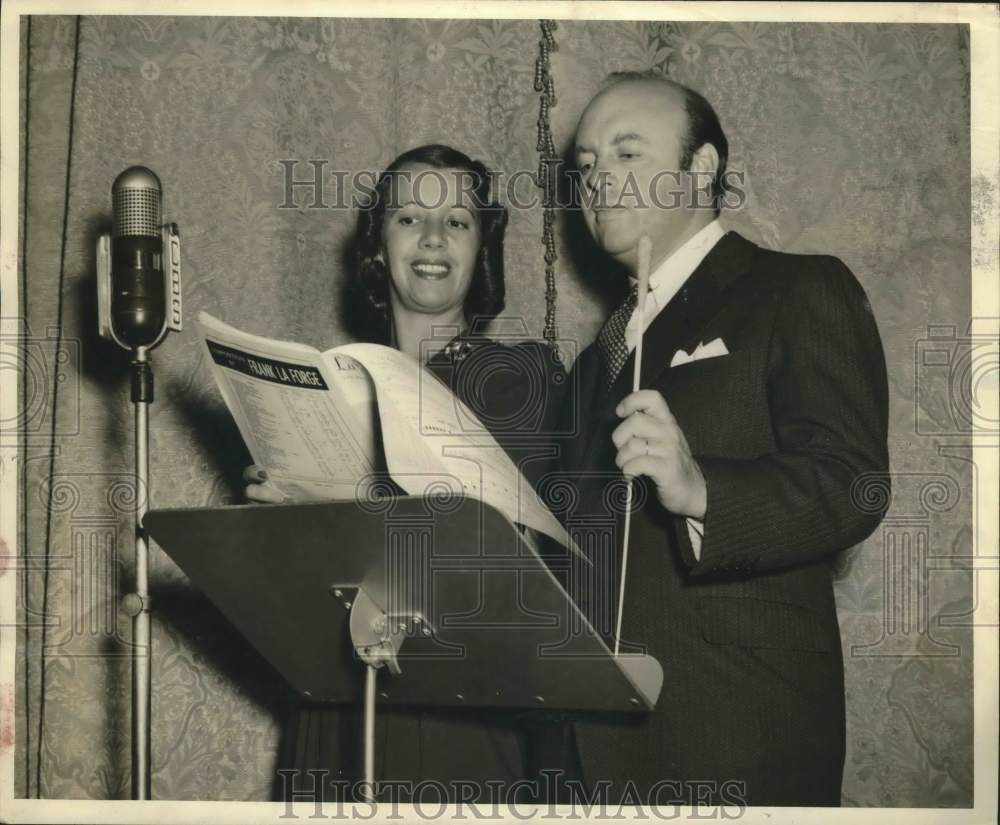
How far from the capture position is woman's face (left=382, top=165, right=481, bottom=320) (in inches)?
94.5

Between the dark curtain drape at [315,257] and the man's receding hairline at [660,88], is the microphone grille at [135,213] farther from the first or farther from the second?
the man's receding hairline at [660,88]

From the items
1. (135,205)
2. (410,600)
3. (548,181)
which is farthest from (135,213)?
(410,600)

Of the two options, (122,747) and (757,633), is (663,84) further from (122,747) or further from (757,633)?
(122,747)

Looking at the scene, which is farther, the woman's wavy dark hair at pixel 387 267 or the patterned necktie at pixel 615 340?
the woman's wavy dark hair at pixel 387 267

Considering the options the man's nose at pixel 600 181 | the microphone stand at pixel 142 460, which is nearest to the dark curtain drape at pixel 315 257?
the man's nose at pixel 600 181

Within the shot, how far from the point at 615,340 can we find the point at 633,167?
0.96ft

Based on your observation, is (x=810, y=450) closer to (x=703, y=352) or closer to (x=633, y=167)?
(x=703, y=352)

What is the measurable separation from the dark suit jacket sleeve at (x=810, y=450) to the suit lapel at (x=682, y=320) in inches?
4.0

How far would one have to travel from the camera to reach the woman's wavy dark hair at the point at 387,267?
242cm

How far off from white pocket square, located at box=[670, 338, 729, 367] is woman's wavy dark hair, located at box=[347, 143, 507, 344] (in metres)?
0.42

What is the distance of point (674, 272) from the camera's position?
2230mm

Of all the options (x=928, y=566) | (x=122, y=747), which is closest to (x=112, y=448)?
(x=122, y=747)

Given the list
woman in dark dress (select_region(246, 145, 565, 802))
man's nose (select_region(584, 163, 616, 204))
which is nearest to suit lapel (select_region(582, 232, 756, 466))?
woman in dark dress (select_region(246, 145, 565, 802))

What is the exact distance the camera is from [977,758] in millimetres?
2236
